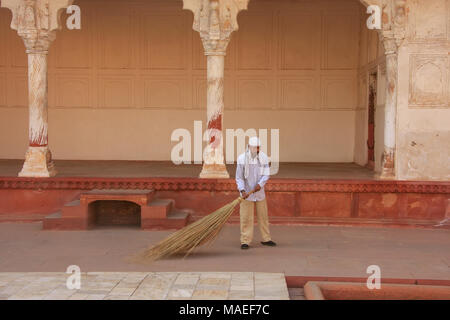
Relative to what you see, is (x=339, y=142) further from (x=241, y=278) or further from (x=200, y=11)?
(x=241, y=278)

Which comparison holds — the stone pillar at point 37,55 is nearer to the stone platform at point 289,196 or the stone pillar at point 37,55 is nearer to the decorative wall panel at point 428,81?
the stone platform at point 289,196

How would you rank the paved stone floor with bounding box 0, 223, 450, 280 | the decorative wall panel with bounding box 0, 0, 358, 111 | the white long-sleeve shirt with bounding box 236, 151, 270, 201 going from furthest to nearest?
the decorative wall panel with bounding box 0, 0, 358, 111 → the white long-sleeve shirt with bounding box 236, 151, 270, 201 → the paved stone floor with bounding box 0, 223, 450, 280

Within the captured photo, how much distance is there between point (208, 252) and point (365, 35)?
7434mm

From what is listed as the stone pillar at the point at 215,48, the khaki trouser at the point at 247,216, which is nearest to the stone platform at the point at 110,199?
the stone pillar at the point at 215,48

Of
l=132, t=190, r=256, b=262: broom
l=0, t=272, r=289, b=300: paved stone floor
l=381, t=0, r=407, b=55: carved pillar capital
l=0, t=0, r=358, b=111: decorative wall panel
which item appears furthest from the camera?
l=0, t=0, r=358, b=111: decorative wall panel

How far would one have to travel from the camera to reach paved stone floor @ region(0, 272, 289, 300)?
5.69m

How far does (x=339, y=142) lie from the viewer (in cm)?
1380

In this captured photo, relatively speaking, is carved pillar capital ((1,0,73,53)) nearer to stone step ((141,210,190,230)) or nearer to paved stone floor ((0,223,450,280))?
paved stone floor ((0,223,450,280))

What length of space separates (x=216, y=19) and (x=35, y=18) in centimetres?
322

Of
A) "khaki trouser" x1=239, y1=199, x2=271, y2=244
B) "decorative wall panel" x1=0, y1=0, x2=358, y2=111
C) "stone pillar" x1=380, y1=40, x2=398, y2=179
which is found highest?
"decorative wall panel" x1=0, y1=0, x2=358, y2=111

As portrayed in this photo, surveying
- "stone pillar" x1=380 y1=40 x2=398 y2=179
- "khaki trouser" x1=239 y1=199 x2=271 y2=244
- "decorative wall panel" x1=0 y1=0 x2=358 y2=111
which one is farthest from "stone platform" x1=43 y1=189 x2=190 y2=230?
"decorative wall panel" x1=0 y1=0 x2=358 y2=111

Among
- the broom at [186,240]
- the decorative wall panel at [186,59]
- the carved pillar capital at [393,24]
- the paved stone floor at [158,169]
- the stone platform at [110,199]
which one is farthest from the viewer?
the decorative wall panel at [186,59]

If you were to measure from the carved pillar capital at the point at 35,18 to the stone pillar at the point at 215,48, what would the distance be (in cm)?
236

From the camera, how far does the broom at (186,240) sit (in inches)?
288
